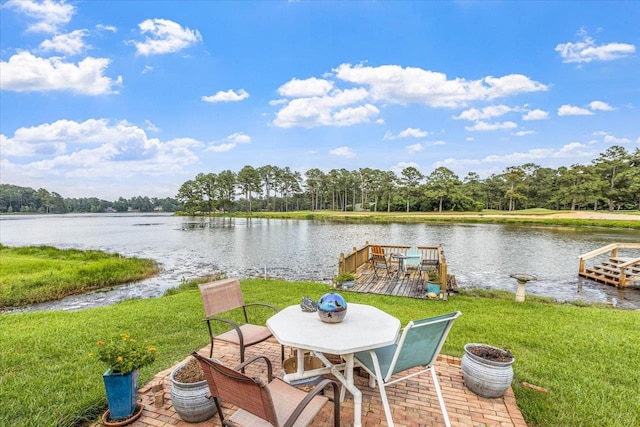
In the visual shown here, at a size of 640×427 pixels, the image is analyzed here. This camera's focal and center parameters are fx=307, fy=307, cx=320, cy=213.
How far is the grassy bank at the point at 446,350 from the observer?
284cm

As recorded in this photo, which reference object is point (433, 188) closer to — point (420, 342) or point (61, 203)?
point (420, 342)

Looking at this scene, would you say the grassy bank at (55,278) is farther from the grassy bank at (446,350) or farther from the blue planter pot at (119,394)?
the blue planter pot at (119,394)

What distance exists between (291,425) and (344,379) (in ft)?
3.55

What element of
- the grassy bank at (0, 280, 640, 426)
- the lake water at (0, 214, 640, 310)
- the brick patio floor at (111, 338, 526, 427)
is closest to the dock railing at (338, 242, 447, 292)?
the grassy bank at (0, 280, 640, 426)

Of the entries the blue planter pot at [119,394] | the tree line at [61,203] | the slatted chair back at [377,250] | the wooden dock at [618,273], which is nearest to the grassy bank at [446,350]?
the blue planter pot at [119,394]

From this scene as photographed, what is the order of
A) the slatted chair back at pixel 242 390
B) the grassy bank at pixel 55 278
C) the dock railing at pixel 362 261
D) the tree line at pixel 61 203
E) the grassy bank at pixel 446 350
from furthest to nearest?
the tree line at pixel 61 203 → the grassy bank at pixel 55 278 → the dock railing at pixel 362 261 → the grassy bank at pixel 446 350 → the slatted chair back at pixel 242 390

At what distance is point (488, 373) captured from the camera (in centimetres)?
291

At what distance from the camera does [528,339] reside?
185 inches

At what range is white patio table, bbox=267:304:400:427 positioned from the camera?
243 centimetres

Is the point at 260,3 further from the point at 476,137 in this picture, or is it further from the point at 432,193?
the point at 432,193

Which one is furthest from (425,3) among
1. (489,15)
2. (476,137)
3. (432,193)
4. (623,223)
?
(432,193)

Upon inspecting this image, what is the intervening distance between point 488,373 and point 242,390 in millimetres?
2425

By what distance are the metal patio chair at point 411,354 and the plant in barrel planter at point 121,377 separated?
6.20ft

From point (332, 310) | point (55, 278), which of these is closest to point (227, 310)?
point (332, 310)
